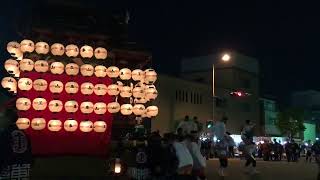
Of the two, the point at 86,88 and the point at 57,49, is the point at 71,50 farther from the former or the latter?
the point at 86,88

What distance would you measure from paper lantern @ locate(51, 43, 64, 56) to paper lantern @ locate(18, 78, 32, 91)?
6.44ft

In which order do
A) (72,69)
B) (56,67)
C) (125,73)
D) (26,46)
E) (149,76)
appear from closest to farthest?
(56,67) → (26,46) → (72,69) → (125,73) → (149,76)

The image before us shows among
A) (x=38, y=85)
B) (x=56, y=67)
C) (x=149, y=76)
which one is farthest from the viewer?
(x=149, y=76)

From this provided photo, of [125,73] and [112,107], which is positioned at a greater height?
[125,73]

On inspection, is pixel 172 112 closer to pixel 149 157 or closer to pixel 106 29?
pixel 106 29

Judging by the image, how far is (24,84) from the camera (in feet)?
76.4

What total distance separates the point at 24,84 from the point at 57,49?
241cm

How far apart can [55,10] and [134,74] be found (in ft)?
21.6

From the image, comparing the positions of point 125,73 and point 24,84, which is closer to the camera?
point 24,84

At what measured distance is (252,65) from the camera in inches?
3206

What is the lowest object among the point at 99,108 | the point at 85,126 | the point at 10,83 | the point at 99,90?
the point at 85,126

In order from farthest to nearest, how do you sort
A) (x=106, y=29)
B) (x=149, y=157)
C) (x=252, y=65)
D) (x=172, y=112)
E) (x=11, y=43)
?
(x=252, y=65) → (x=172, y=112) → (x=106, y=29) → (x=11, y=43) → (x=149, y=157)

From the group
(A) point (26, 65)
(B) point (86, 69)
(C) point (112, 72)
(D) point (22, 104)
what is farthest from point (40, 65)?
(C) point (112, 72)

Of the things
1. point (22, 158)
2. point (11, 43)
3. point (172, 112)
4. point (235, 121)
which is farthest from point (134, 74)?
point (235, 121)
